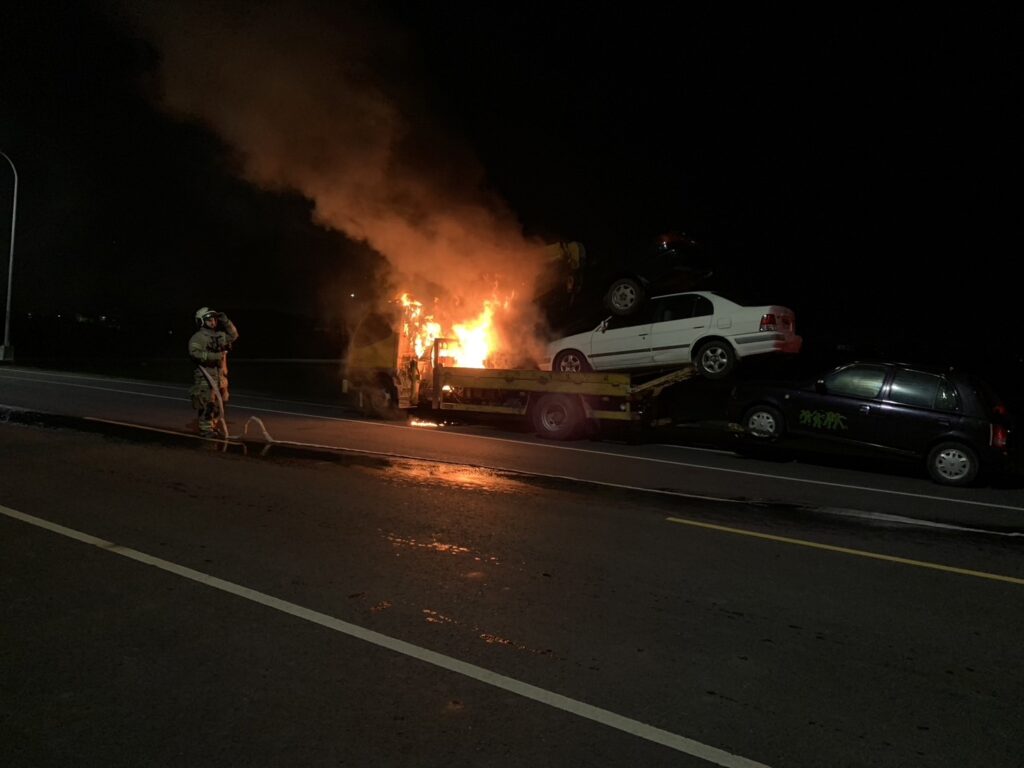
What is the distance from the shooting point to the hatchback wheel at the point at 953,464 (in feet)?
34.7

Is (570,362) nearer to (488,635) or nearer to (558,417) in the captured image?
(558,417)

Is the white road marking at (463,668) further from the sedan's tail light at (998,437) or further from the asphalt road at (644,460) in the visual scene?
the sedan's tail light at (998,437)

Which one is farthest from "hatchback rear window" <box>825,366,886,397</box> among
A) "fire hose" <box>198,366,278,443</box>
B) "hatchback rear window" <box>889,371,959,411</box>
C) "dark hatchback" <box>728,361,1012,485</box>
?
"fire hose" <box>198,366,278,443</box>

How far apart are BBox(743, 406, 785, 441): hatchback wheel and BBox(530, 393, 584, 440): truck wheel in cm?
272

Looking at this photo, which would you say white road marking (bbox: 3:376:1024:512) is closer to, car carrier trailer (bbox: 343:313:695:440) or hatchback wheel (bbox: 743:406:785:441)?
car carrier trailer (bbox: 343:313:695:440)

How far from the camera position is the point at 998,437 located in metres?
10.4

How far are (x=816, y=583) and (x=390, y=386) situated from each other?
1144cm

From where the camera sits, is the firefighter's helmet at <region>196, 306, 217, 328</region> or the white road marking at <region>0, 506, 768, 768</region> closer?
the white road marking at <region>0, 506, 768, 768</region>

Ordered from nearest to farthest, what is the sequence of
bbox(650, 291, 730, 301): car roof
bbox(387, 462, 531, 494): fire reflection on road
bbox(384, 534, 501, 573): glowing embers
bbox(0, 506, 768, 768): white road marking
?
bbox(0, 506, 768, 768): white road marking → bbox(384, 534, 501, 573): glowing embers → bbox(387, 462, 531, 494): fire reflection on road → bbox(650, 291, 730, 301): car roof

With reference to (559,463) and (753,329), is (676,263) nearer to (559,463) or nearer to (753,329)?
(753,329)

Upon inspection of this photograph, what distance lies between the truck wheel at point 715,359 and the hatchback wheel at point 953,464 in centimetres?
303

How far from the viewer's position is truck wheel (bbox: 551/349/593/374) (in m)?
14.3

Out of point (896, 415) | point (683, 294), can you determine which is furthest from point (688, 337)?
point (896, 415)

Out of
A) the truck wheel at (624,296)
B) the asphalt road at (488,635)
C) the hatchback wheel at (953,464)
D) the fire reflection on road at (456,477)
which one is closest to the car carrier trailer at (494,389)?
the truck wheel at (624,296)
